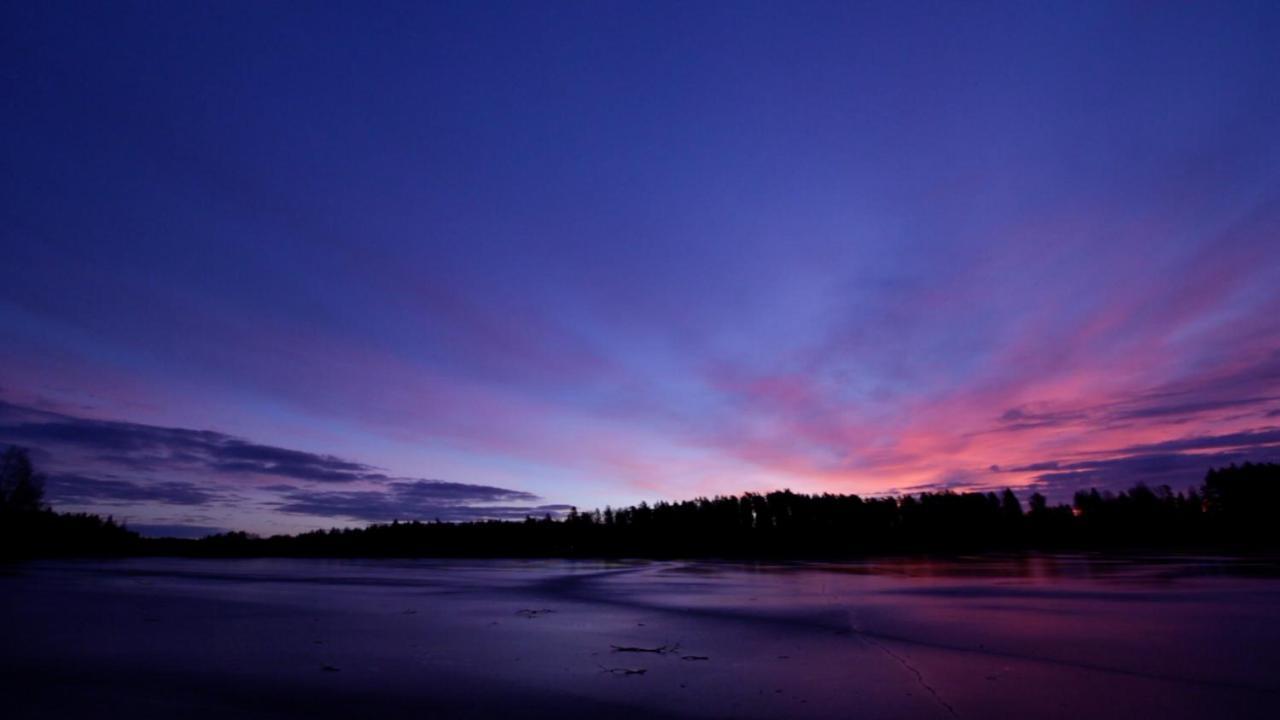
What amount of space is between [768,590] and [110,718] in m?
22.5

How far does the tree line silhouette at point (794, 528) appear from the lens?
305 ft

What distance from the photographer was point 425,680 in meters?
9.09

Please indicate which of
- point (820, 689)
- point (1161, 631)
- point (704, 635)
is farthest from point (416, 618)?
point (1161, 631)

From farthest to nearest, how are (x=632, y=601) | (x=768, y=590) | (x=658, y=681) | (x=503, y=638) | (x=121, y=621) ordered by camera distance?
(x=768, y=590), (x=632, y=601), (x=121, y=621), (x=503, y=638), (x=658, y=681)

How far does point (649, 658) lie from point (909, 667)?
4.13 metres

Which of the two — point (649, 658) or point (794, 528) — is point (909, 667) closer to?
point (649, 658)

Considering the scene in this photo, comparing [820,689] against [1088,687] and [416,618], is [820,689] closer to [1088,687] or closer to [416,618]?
[1088,687]

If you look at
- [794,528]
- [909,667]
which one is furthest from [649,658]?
[794,528]

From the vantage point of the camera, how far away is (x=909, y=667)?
9.93m

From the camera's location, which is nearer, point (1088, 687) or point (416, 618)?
point (1088, 687)

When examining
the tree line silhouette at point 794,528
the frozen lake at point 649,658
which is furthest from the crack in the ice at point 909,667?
the tree line silhouette at point 794,528

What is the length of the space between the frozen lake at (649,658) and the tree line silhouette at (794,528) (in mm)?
76959

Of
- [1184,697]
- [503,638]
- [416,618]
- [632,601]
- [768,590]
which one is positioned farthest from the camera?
[768,590]

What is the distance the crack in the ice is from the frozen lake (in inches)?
1.8
